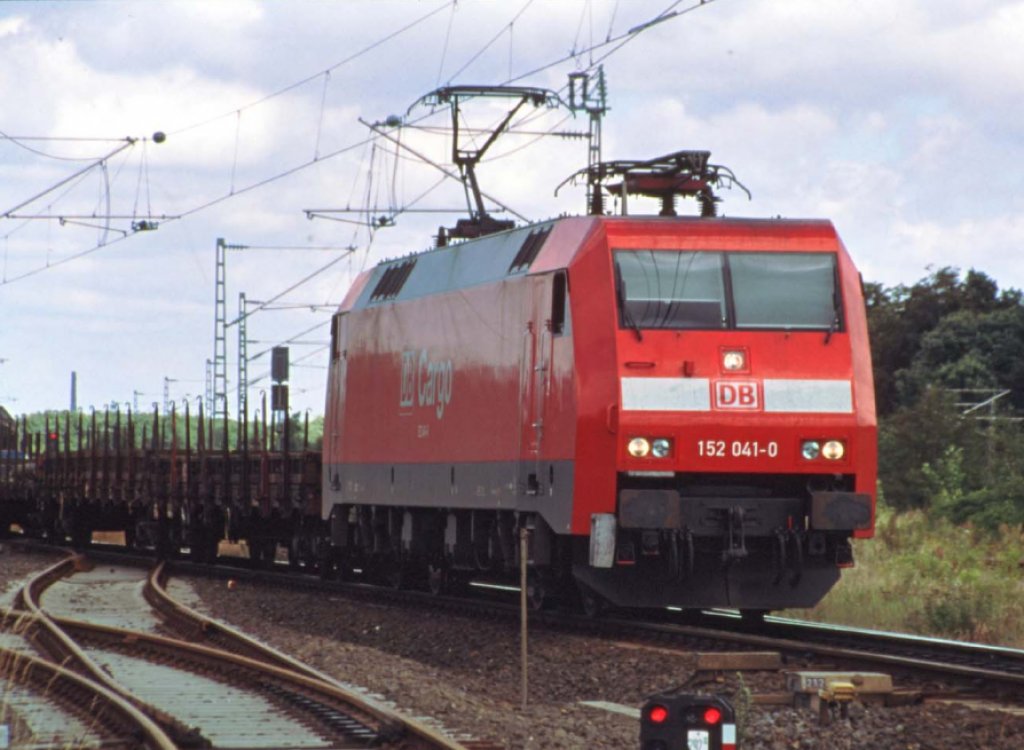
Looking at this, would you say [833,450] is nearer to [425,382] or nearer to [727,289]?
[727,289]

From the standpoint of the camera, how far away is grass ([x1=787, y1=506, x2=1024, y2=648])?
58.5 ft

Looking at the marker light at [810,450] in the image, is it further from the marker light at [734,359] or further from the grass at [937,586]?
the grass at [937,586]

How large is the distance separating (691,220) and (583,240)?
108 centimetres

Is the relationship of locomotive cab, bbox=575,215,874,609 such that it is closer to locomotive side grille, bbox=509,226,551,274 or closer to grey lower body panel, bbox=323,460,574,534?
grey lower body panel, bbox=323,460,574,534

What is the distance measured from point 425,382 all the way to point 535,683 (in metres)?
6.40

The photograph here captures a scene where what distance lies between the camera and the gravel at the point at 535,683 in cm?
1064

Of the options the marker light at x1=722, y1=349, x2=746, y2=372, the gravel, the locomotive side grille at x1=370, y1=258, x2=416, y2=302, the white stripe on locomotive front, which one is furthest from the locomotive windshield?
the locomotive side grille at x1=370, y1=258, x2=416, y2=302

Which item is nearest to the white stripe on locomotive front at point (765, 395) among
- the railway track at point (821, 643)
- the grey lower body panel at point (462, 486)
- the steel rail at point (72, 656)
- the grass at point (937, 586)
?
the grey lower body panel at point (462, 486)

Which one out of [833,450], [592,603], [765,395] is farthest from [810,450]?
[592,603]

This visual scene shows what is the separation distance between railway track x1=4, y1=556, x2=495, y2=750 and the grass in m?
6.75

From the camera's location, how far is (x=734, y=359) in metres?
15.9

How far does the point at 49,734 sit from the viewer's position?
10.7 meters

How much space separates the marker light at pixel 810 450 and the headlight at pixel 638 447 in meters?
1.35

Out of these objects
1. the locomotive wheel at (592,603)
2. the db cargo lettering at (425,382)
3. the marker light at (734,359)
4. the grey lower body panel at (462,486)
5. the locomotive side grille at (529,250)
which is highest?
the locomotive side grille at (529,250)
